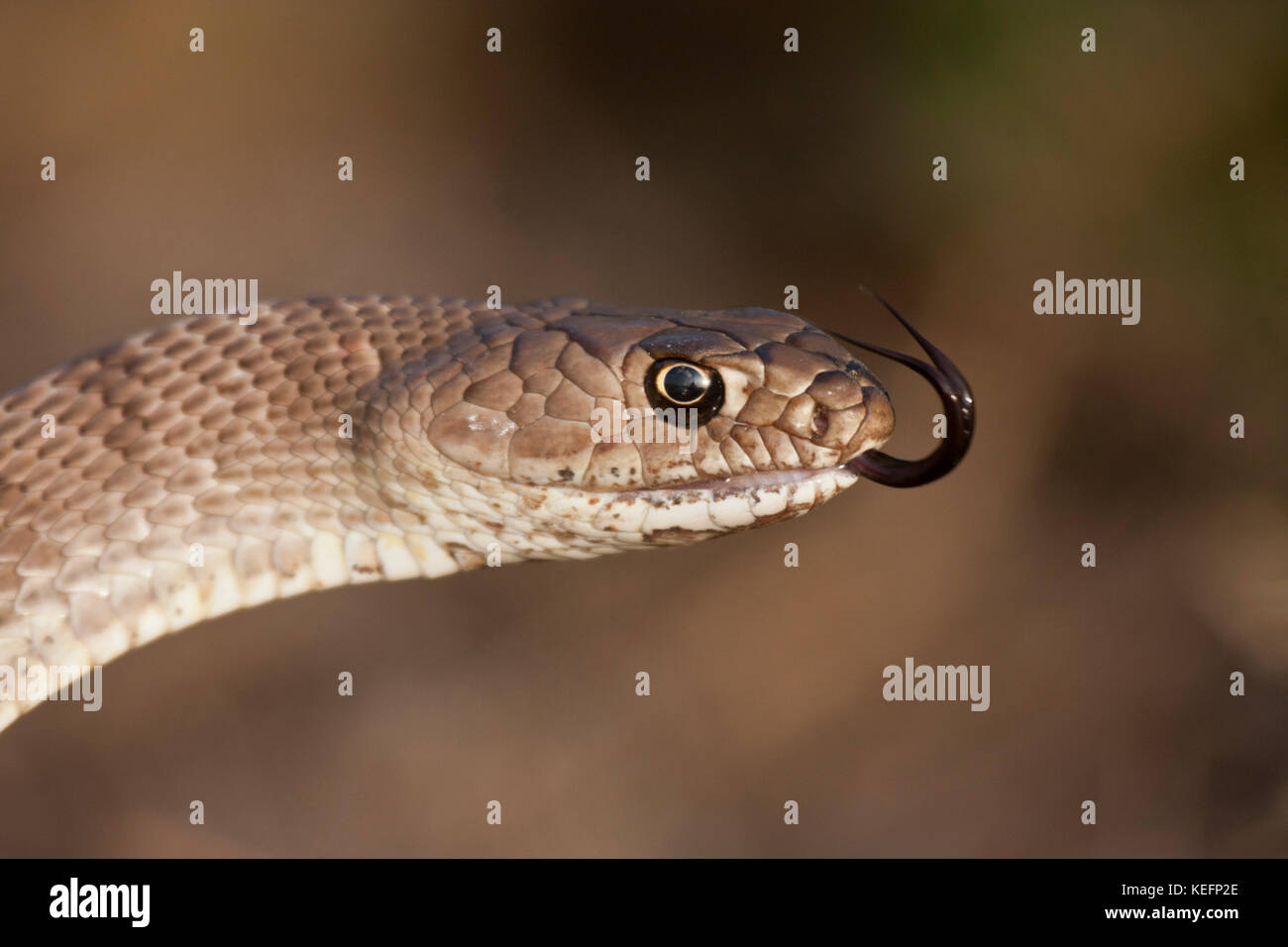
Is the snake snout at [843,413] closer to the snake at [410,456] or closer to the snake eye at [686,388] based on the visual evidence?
the snake at [410,456]

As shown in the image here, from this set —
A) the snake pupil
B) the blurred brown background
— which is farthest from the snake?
the blurred brown background

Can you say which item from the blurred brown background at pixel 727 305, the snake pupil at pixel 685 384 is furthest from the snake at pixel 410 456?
the blurred brown background at pixel 727 305

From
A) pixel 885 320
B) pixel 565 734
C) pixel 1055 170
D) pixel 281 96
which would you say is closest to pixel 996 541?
pixel 885 320

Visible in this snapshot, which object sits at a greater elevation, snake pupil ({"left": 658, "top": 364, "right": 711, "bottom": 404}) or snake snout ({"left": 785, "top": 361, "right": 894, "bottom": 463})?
snake pupil ({"left": 658, "top": 364, "right": 711, "bottom": 404})

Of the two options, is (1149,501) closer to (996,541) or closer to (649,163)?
(996,541)

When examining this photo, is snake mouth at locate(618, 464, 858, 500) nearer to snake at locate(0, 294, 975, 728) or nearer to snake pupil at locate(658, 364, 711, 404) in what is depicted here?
snake at locate(0, 294, 975, 728)

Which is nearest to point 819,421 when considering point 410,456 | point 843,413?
point 843,413

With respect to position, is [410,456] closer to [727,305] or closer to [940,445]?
[940,445]
